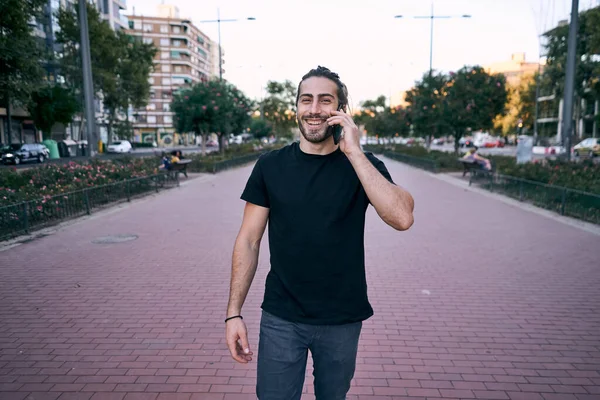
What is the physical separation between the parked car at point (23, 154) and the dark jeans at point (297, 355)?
3197cm

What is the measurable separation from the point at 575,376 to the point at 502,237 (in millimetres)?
5462

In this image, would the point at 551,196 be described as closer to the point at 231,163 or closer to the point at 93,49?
the point at 231,163

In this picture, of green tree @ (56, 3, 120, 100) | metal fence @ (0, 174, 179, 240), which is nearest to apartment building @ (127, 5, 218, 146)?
green tree @ (56, 3, 120, 100)

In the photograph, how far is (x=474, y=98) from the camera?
25422mm

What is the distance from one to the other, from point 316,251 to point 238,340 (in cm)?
Result: 56

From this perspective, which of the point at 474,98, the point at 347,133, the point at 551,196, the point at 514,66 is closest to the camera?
the point at 347,133

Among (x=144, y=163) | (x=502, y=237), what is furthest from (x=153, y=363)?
(x=144, y=163)

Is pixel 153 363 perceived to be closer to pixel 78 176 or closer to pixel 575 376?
pixel 575 376

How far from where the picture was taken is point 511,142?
7694 centimetres

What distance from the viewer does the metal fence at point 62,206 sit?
9.01m

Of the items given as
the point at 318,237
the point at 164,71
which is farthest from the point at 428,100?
the point at 164,71

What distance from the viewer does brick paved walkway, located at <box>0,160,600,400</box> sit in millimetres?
3686

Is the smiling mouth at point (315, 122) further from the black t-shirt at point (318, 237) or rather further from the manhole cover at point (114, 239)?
the manhole cover at point (114, 239)

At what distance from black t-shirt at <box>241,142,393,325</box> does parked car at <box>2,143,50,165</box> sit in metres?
31.9
